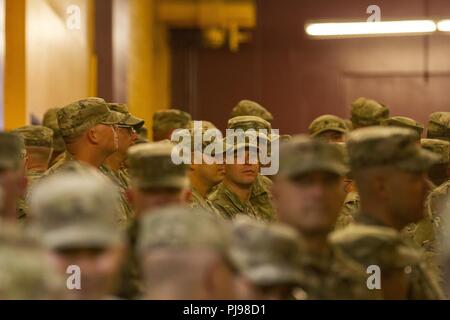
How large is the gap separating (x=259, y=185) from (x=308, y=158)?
3.53 metres

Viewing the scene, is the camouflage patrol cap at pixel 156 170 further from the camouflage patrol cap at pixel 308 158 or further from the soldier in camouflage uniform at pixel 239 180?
the soldier in camouflage uniform at pixel 239 180

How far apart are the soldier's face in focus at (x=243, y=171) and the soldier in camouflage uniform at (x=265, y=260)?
3142mm

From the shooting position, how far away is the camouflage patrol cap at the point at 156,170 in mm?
4203

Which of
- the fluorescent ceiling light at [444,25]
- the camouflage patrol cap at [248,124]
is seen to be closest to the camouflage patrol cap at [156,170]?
the camouflage patrol cap at [248,124]

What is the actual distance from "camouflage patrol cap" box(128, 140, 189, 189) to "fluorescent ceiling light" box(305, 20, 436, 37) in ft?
32.8

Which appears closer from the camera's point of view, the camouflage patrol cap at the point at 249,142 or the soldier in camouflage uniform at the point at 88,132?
the soldier in camouflage uniform at the point at 88,132

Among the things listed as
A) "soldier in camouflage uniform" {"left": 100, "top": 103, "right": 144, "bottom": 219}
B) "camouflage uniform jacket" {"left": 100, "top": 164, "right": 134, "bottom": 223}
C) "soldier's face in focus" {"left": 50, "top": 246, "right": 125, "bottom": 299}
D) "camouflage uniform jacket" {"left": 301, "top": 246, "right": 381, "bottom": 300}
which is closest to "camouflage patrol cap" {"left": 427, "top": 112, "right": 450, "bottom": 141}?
"soldier in camouflage uniform" {"left": 100, "top": 103, "right": 144, "bottom": 219}

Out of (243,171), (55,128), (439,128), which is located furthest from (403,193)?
(55,128)

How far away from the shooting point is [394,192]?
14.3ft

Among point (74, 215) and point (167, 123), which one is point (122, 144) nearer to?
point (167, 123)

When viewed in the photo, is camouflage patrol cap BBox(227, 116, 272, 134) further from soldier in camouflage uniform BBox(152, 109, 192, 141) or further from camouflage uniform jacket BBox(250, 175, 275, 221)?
soldier in camouflage uniform BBox(152, 109, 192, 141)

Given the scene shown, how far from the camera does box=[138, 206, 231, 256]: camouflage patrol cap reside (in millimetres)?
3605

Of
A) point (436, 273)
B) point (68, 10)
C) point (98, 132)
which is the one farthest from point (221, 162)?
point (68, 10)
